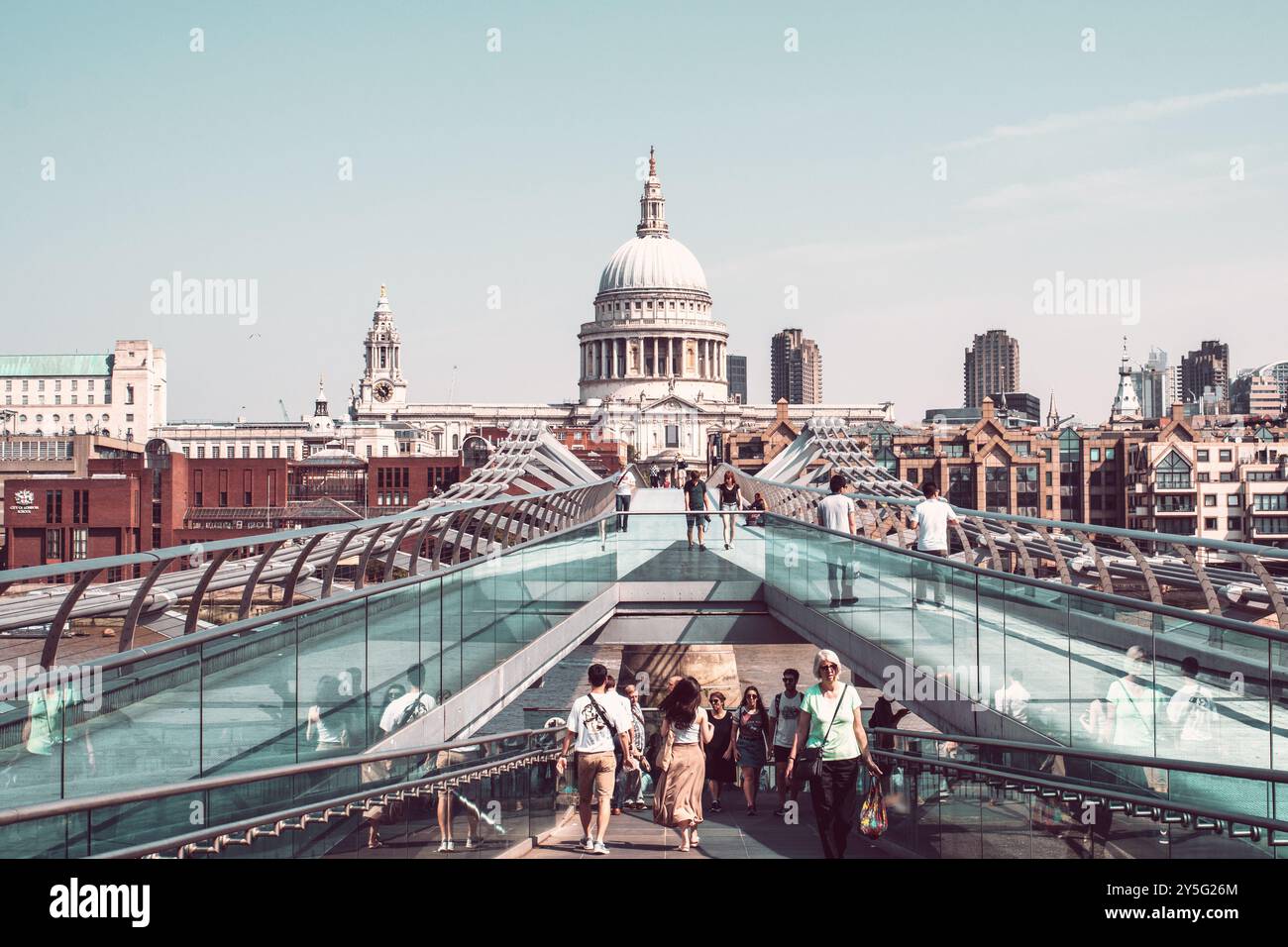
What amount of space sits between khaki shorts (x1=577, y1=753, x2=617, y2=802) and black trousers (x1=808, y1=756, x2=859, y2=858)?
1.23 m

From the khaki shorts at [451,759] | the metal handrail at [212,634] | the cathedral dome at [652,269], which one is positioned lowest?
the khaki shorts at [451,759]

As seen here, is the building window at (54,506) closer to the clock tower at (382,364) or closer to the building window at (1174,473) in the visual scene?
the building window at (1174,473)

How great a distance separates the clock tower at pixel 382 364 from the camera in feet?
505

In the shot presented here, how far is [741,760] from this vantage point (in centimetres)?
1063

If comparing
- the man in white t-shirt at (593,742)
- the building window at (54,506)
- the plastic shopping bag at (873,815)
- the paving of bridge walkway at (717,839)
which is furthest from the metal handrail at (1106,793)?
the building window at (54,506)

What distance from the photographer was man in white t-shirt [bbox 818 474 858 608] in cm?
1347

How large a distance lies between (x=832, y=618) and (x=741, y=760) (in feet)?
12.7

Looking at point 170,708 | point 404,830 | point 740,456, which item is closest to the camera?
point 170,708

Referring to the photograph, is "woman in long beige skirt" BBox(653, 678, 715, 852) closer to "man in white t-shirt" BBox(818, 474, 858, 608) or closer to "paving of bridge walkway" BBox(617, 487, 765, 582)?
"man in white t-shirt" BBox(818, 474, 858, 608)

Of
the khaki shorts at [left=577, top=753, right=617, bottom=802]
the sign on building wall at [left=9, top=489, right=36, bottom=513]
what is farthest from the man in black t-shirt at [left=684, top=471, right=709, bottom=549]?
the sign on building wall at [left=9, top=489, right=36, bottom=513]

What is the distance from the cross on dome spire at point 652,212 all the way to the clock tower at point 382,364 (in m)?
27.9

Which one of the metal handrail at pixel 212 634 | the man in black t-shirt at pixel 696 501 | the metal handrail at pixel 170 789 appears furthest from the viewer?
the man in black t-shirt at pixel 696 501
